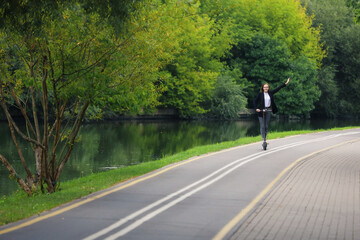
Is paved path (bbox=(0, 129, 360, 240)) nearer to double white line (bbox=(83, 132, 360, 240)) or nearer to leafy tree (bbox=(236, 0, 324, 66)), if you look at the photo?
double white line (bbox=(83, 132, 360, 240))

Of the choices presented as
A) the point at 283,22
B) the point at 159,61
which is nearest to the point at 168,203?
the point at 159,61

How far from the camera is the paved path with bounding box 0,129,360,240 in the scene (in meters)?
8.20

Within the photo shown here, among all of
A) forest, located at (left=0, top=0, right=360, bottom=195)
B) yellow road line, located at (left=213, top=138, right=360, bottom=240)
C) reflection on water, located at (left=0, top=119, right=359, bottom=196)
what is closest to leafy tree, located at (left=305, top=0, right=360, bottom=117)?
forest, located at (left=0, top=0, right=360, bottom=195)

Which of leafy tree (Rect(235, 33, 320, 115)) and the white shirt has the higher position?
leafy tree (Rect(235, 33, 320, 115))

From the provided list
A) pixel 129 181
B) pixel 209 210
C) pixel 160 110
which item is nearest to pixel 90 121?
pixel 160 110

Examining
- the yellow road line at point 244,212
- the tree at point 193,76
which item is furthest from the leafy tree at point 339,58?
the yellow road line at point 244,212

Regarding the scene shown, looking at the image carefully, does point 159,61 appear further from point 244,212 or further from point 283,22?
point 283,22

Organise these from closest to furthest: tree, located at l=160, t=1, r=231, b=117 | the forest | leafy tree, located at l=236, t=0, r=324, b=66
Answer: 1. the forest
2. tree, located at l=160, t=1, r=231, b=117
3. leafy tree, located at l=236, t=0, r=324, b=66

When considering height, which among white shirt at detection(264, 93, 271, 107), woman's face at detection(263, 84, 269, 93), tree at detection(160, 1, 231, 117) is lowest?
white shirt at detection(264, 93, 271, 107)

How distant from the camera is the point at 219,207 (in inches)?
398

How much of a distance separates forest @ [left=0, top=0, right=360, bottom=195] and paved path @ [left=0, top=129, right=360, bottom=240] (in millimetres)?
2845

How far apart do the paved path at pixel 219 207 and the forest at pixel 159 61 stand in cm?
285

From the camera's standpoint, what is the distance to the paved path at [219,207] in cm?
820

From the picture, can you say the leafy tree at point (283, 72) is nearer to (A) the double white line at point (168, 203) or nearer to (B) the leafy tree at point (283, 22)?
(B) the leafy tree at point (283, 22)
